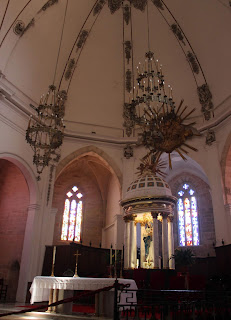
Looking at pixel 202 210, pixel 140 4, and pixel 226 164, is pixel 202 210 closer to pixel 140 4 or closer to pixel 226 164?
pixel 226 164

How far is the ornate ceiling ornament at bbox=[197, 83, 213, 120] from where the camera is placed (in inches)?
579

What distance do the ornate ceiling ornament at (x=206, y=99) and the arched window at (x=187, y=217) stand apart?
4.43 meters

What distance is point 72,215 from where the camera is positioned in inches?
691

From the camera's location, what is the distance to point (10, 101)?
12516 millimetres

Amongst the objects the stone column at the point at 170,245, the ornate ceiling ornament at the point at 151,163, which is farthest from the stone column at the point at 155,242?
the ornate ceiling ornament at the point at 151,163

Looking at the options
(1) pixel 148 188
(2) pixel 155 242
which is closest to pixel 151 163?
(1) pixel 148 188

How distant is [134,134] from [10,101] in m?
6.67

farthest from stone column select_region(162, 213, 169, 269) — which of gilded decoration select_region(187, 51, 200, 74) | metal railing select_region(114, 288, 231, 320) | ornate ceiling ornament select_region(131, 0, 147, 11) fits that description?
ornate ceiling ornament select_region(131, 0, 147, 11)

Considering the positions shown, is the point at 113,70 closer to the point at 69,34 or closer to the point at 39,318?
the point at 69,34

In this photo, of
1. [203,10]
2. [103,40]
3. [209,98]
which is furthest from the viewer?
[103,40]

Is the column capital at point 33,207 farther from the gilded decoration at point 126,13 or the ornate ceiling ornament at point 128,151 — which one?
the gilded decoration at point 126,13

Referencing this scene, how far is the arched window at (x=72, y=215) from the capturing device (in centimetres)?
1697

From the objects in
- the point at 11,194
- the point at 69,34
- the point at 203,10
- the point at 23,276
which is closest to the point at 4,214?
the point at 11,194

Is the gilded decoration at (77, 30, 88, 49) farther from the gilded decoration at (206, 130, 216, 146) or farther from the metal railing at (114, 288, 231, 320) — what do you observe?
the metal railing at (114, 288, 231, 320)
